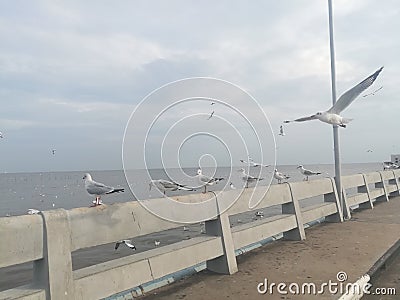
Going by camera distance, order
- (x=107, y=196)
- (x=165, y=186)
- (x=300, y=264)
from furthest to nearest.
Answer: (x=107, y=196)
(x=165, y=186)
(x=300, y=264)

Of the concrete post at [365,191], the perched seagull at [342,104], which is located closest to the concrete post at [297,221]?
the perched seagull at [342,104]

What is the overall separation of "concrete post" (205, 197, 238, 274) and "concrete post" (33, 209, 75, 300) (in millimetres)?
2433

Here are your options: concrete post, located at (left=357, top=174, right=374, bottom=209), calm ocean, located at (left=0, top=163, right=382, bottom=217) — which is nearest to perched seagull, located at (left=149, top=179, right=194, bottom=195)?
calm ocean, located at (left=0, top=163, right=382, bottom=217)

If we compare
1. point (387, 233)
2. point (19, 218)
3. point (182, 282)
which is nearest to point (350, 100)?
point (387, 233)

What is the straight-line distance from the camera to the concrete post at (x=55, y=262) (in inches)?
144

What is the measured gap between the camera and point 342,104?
922 cm

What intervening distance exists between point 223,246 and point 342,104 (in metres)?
4.98

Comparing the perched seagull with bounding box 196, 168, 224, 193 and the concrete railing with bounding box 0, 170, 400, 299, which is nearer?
the concrete railing with bounding box 0, 170, 400, 299

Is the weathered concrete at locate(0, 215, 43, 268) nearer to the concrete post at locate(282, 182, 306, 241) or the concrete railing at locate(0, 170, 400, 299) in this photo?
the concrete railing at locate(0, 170, 400, 299)

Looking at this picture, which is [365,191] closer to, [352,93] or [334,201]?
[334,201]

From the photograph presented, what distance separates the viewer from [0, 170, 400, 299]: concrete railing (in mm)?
3572

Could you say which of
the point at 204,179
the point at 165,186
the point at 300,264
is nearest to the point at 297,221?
the point at 300,264

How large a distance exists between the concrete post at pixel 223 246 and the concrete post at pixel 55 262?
7.98 ft

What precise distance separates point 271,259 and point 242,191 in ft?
3.71
